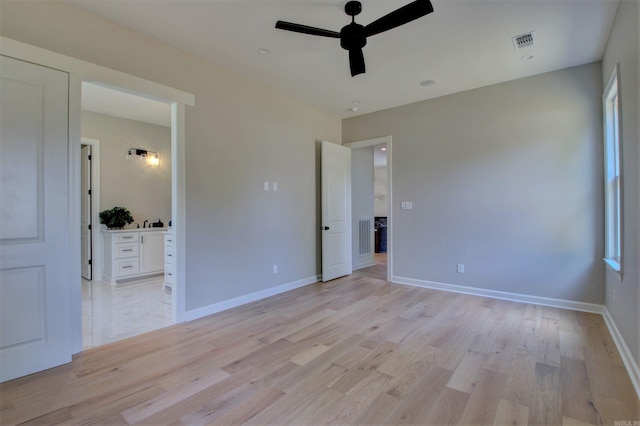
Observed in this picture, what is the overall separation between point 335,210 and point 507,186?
8.20 feet

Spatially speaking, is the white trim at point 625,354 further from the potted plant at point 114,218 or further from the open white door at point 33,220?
the potted plant at point 114,218

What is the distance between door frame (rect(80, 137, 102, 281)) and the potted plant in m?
0.16

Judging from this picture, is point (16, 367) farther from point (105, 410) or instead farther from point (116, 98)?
point (116, 98)

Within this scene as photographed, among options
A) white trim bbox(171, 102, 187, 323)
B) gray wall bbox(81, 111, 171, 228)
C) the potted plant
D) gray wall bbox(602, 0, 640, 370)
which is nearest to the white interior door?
gray wall bbox(81, 111, 171, 228)

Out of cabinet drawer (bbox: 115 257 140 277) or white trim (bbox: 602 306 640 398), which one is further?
cabinet drawer (bbox: 115 257 140 277)

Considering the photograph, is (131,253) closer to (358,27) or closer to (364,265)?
(364,265)

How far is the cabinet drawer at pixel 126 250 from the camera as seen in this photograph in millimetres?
4895

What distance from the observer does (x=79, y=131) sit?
244cm

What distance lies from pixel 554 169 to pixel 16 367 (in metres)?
5.42

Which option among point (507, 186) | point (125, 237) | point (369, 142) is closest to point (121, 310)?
point (125, 237)

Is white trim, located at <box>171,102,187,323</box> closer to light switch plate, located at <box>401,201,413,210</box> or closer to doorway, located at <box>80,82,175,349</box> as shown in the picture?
doorway, located at <box>80,82,175,349</box>

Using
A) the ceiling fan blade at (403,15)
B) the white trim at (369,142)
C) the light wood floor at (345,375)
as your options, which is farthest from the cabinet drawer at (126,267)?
the ceiling fan blade at (403,15)

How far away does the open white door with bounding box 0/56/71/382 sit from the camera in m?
2.09

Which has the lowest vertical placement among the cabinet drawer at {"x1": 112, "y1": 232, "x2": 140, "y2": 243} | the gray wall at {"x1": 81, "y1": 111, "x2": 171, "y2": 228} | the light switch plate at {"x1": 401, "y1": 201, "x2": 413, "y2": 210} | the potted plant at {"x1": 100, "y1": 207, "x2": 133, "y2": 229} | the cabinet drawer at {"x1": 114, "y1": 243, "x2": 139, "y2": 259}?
the cabinet drawer at {"x1": 114, "y1": 243, "x2": 139, "y2": 259}
